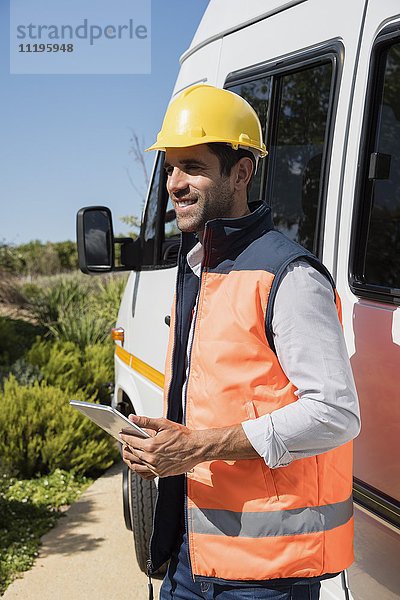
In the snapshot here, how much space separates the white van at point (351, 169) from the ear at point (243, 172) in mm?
468

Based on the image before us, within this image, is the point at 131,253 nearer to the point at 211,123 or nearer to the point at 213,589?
the point at 211,123

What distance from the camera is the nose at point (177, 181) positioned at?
2.11m

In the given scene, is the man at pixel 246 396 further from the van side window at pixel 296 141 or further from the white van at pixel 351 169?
the van side window at pixel 296 141

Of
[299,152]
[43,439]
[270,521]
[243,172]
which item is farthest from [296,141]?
[43,439]

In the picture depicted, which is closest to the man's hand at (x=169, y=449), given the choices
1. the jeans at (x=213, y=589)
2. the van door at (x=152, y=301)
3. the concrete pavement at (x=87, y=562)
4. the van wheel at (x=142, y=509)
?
→ the jeans at (x=213, y=589)

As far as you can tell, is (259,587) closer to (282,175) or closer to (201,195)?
(201,195)

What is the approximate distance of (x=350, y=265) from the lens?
2471mm

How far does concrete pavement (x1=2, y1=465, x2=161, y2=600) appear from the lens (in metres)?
4.22

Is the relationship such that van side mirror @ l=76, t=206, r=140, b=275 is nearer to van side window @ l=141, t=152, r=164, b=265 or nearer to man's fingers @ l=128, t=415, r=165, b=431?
van side window @ l=141, t=152, r=164, b=265

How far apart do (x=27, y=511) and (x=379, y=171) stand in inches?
155

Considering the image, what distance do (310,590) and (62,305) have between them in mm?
10708

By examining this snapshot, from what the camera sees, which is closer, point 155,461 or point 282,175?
point 155,461

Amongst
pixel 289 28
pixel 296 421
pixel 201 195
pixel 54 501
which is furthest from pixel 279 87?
pixel 54 501

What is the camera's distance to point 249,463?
1.97 metres
